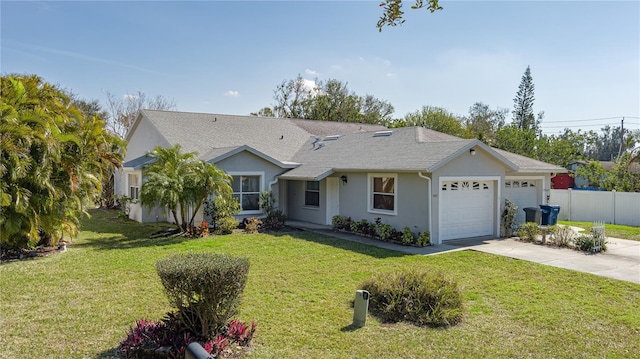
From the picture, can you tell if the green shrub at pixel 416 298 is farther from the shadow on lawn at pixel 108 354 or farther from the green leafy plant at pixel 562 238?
the green leafy plant at pixel 562 238

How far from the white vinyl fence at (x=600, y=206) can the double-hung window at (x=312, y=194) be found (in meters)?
12.7

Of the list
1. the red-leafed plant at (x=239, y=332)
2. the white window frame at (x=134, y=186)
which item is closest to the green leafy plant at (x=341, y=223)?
the white window frame at (x=134, y=186)

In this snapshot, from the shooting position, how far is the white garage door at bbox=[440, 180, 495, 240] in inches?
558

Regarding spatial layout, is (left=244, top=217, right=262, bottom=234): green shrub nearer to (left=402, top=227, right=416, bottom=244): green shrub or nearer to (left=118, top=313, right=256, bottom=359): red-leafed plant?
(left=402, top=227, right=416, bottom=244): green shrub

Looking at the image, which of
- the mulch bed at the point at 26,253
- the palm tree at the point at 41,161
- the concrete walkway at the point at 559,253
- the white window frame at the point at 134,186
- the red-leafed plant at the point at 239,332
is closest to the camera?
the red-leafed plant at the point at 239,332

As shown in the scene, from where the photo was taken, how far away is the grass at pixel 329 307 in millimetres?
5688

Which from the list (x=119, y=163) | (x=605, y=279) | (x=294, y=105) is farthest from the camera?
(x=294, y=105)

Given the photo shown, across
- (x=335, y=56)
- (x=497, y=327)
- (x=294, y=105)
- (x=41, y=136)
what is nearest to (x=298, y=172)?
(x=335, y=56)

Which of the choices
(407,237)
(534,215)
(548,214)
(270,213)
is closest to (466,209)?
(407,237)

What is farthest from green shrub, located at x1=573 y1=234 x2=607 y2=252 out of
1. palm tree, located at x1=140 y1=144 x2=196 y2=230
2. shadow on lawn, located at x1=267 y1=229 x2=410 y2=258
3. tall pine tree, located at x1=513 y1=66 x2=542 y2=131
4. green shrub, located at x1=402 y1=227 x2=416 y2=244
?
tall pine tree, located at x1=513 y1=66 x2=542 y2=131

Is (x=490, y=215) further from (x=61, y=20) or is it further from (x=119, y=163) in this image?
(x=61, y=20)

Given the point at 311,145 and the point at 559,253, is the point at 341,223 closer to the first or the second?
the point at 311,145

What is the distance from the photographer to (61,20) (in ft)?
42.8

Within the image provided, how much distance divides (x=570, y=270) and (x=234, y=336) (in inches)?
328
